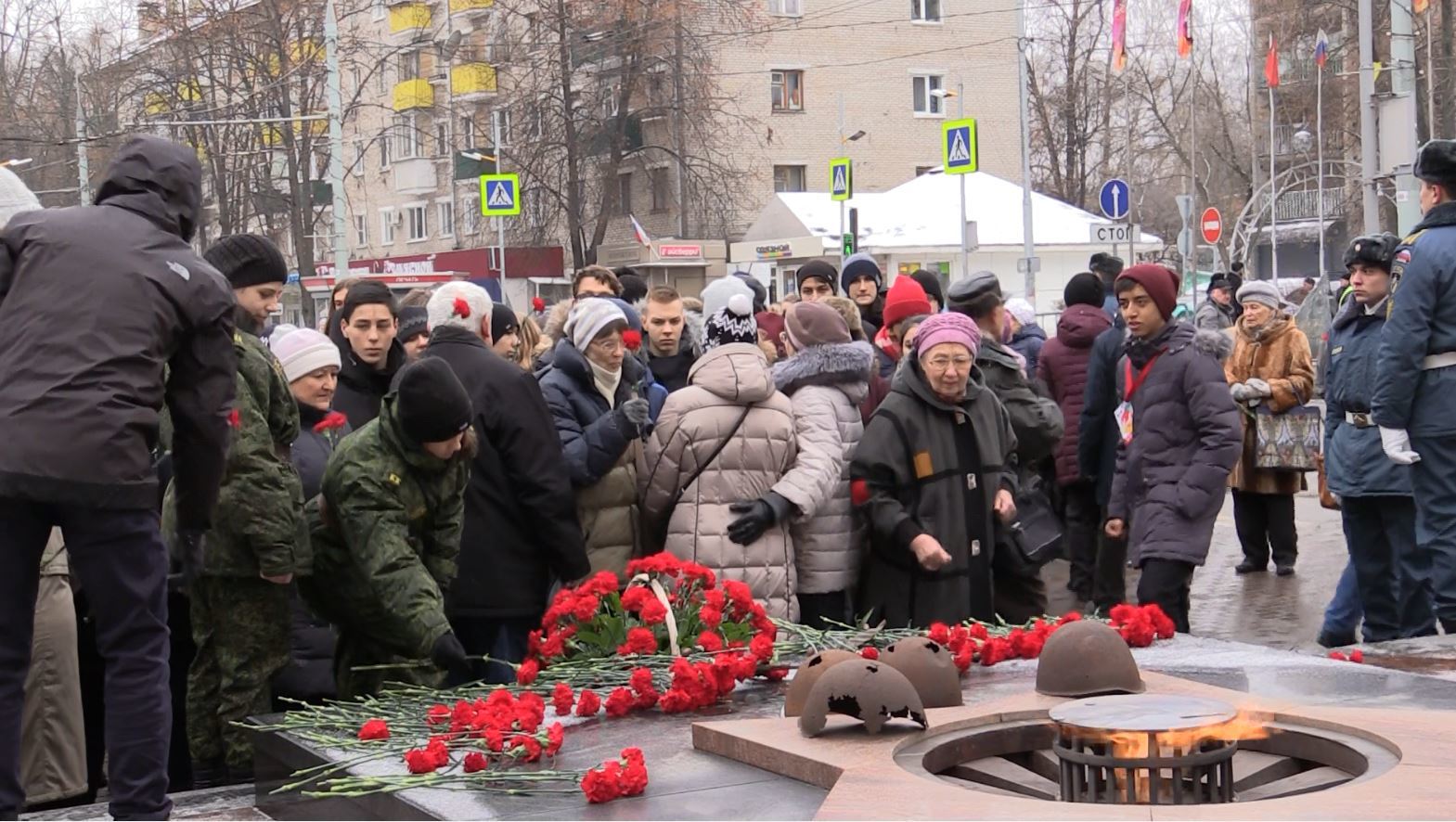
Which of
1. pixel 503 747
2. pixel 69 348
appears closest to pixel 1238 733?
pixel 503 747

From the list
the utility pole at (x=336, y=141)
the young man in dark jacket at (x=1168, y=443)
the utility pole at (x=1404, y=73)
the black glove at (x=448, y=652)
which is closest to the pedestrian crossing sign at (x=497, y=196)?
the utility pole at (x=336, y=141)

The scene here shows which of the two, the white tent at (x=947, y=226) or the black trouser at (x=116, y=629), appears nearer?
the black trouser at (x=116, y=629)

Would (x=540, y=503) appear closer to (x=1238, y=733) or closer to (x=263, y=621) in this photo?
(x=263, y=621)

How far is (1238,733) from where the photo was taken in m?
4.22

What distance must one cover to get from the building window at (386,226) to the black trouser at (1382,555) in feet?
183

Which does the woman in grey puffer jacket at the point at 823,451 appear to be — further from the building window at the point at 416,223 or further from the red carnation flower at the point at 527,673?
the building window at the point at 416,223

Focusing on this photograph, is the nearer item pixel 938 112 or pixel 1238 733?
pixel 1238 733

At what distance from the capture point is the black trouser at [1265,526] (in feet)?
41.8

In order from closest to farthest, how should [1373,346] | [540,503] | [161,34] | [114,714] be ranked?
1. [114,714]
2. [540,503]
3. [1373,346]
4. [161,34]

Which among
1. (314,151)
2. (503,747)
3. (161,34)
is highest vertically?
(161,34)

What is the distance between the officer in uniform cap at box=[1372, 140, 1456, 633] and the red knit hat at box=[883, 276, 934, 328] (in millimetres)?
2269

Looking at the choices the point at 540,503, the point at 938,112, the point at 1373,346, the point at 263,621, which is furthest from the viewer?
the point at 938,112

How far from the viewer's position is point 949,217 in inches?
1455

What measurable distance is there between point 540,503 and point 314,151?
36924 millimetres
